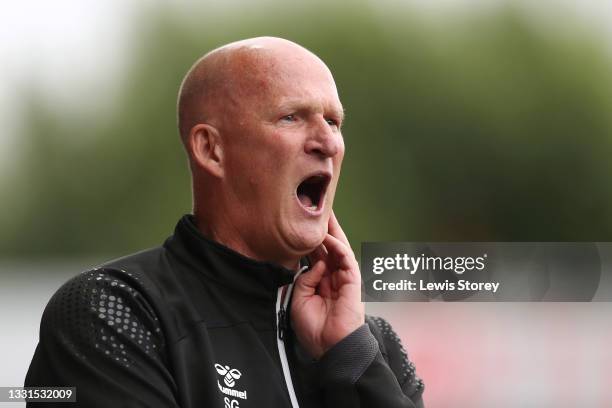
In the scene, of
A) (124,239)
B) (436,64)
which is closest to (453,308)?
(124,239)

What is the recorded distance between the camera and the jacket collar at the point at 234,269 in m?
2.15

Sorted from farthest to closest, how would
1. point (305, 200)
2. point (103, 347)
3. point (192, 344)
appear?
point (305, 200)
point (192, 344)
point (103, 347)

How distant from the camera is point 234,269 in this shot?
2162 millimetres

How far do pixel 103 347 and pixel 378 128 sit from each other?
16.6m

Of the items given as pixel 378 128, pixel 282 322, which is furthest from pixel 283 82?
pixel 378 128

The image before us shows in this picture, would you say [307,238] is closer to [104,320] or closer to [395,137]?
[104,320]

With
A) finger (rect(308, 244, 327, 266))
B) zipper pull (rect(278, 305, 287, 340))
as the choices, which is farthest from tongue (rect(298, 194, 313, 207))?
zipper pull (rect(278, 305, 287, 340))

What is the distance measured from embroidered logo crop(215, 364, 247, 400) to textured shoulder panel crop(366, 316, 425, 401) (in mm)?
367

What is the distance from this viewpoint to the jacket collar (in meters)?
2.15

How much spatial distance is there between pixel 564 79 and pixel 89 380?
63.0ft

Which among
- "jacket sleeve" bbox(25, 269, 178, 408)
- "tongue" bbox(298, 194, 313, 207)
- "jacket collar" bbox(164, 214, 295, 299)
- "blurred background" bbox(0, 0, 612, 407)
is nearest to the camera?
"jacket sleeve" bbox(25, 269, 178, 408)

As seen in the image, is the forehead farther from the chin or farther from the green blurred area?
the green blurred area

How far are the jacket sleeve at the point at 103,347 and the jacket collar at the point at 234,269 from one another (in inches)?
6.6

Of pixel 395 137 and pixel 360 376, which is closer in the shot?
pixel 360 376
